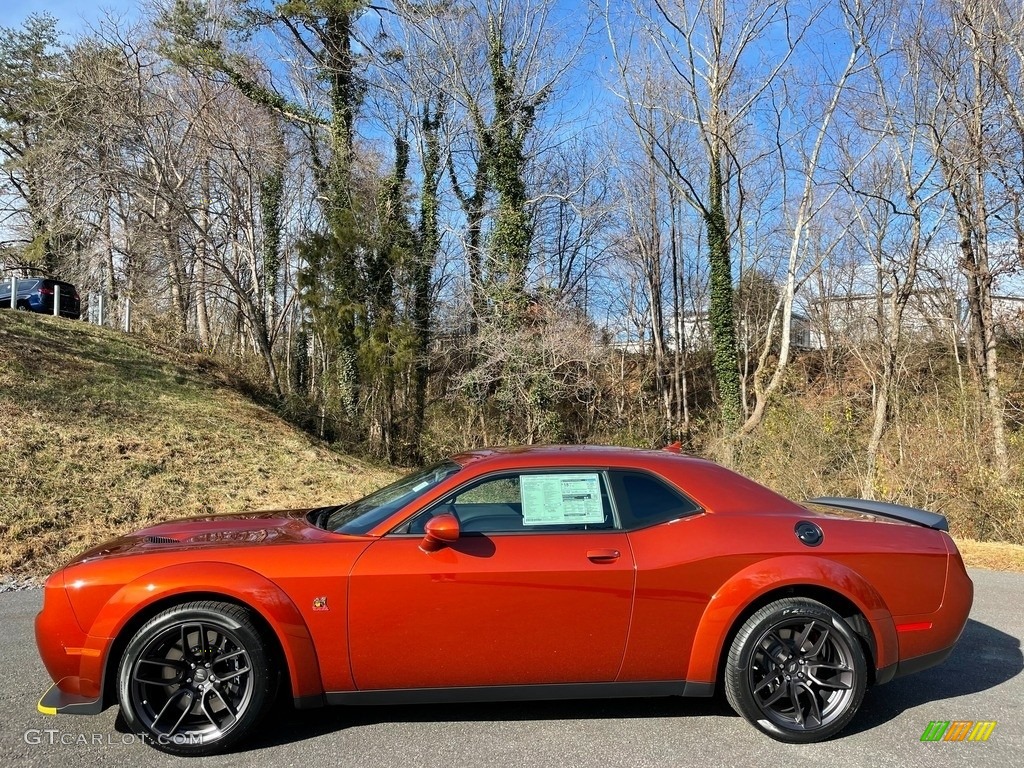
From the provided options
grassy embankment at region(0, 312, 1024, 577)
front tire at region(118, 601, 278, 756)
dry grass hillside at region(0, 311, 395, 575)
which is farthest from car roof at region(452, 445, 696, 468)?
dry grass hillside at region(0, 311, 395, 575)

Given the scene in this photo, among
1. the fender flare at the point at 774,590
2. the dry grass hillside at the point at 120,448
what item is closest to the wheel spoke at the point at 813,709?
the fender flare at the point at 774,590

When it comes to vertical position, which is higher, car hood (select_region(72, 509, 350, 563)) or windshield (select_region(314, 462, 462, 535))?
windshield (select_region(314, 462, 462, 535))

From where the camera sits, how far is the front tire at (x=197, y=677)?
320 centimetres

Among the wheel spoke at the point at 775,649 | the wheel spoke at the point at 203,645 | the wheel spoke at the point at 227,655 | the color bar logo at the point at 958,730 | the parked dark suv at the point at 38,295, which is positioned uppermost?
the parked dark suv at the point at 38,295

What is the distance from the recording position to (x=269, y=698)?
3.27 metres

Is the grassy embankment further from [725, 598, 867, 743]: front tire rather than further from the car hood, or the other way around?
[725, 598, 867, 743]: front tire

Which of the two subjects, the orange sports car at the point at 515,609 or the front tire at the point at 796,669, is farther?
the front tire at the point at 796,669

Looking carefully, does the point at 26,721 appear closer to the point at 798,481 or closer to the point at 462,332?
the point at 798,481

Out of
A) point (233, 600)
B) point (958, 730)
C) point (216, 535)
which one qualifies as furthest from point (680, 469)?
point (216, 535)

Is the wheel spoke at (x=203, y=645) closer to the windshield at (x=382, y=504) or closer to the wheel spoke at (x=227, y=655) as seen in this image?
the wheel spoke at (x=227, y=655)

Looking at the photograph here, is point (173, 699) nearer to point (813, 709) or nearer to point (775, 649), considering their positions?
point (775, 649)

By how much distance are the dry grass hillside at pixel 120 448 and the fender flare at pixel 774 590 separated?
695 cm

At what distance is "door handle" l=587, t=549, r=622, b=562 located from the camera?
345cm

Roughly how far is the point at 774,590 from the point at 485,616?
57.5 inches
